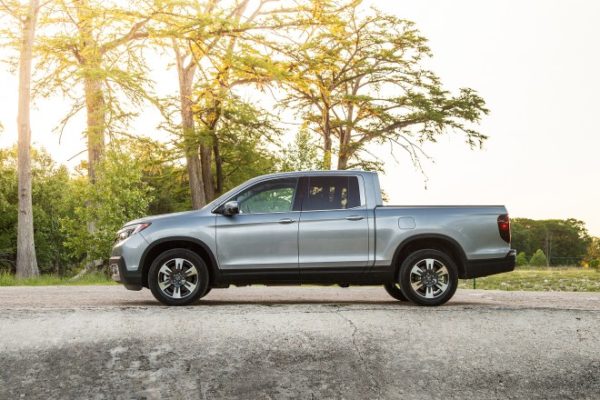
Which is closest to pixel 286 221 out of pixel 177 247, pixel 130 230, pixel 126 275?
pixel 177 247

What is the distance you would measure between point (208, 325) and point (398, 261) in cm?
286

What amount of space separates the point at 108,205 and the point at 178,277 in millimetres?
16471

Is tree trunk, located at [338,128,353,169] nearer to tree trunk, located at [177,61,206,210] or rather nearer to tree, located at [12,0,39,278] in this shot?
tree trunk, located at [177,61,206,210]

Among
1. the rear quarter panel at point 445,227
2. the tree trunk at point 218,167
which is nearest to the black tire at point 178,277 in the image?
the rear quarter panel at point 445,227

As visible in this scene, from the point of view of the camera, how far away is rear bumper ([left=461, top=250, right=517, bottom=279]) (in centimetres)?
1006

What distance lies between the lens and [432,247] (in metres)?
10.2

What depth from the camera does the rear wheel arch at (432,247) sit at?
32.7 feet

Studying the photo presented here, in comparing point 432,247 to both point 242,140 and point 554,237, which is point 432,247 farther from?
point 554,237

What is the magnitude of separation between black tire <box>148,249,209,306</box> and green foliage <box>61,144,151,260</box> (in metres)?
16.2

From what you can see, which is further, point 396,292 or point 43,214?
point 43,214

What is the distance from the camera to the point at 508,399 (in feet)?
24.9

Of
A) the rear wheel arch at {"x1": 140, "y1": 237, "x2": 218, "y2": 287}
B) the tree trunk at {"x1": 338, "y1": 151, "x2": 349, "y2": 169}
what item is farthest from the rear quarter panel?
the tree trunk at {"x1": 338, "y1": 151, "x2": 349, "y2": 169}

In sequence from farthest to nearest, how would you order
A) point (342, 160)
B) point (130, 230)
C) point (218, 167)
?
point (342, 160)
point (218, 167)
point (130, 230)

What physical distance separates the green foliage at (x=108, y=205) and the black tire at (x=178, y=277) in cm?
1618
